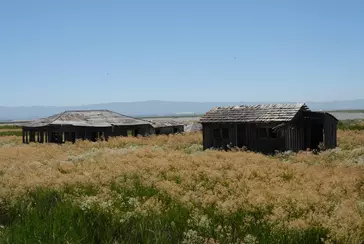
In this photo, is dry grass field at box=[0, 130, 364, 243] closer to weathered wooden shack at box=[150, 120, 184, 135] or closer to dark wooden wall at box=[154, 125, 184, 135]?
weathered wooden shack at box=[150, 120, 184, 135]

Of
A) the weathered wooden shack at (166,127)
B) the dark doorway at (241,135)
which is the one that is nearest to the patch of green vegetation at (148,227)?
the dark doorway at (241,135)

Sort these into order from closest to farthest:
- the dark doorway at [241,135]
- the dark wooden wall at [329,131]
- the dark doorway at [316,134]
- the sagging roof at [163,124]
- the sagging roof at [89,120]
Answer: the dark wooden wall at [329,131] → the dark doorway at [241,135] → the dark doorway at [316,134] → the sagging roof at [89,120] → the sagging roof at [163,124]

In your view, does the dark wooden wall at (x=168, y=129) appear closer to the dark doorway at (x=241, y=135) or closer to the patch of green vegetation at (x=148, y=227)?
the dark doorway at (x=241, y=135)

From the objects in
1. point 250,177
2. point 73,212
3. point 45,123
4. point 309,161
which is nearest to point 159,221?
point 73,212

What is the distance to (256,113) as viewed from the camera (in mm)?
29969

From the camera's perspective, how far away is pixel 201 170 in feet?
46.6

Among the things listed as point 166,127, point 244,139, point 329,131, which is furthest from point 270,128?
point 166,127

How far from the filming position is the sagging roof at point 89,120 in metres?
40.1

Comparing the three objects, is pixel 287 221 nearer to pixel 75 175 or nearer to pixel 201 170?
pixel 201 170

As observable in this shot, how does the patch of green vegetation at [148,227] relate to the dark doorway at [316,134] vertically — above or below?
below

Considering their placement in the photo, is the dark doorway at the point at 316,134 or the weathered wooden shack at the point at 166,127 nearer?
the dark doorway at the point at 316,134

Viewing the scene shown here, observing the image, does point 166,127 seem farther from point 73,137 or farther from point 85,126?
point 85,126

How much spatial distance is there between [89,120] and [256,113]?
18.5 meters

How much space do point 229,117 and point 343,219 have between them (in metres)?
22.3
